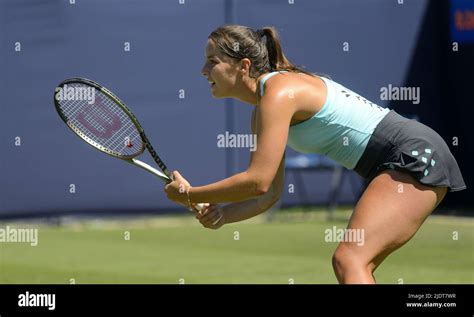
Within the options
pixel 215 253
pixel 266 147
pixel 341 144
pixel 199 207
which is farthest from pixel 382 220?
pixel 215 253

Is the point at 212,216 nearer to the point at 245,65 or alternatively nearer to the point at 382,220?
the point at 245,65

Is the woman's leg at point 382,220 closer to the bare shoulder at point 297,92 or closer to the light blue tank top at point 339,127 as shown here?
the light blue tank top at point 339,127

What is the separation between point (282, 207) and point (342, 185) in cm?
61

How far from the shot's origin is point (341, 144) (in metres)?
3.73

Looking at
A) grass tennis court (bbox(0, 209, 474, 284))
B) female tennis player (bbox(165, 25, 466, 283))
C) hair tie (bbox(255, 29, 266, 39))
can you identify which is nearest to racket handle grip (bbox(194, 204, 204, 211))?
female tennis player (bbox(165, 25, 466, 283))

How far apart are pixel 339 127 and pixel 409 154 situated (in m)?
0.25

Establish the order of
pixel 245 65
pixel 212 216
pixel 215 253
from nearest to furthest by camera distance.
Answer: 1. pixel 245 65
2. pixel 212 216
3. pixel 215 253

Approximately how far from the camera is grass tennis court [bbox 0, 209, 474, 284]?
7211 mm

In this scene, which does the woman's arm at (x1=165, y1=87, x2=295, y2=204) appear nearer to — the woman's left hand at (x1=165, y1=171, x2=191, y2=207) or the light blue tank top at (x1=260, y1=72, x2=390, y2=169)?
the light blue tank top at (x1=260, y1=72, x2=390, y2=169)

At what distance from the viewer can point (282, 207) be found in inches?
409

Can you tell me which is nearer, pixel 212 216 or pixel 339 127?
pixel 339 127

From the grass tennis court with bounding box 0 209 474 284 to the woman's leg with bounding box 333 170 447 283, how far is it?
3.28 metres
